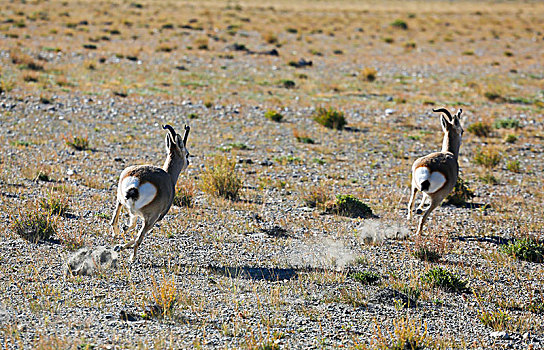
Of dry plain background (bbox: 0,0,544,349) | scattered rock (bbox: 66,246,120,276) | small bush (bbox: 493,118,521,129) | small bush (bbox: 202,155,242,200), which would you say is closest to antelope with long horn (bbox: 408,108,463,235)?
dry plain background (bbox: 0,0,544,349)

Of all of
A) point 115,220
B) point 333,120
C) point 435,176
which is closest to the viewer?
point 115,220

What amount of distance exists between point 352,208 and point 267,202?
1884 mm

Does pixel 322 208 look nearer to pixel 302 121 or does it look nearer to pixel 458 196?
pixel 458 196

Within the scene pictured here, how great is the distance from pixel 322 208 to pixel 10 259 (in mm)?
6094

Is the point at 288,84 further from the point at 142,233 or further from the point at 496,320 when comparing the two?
the point at 496,320

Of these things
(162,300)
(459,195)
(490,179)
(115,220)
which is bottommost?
(162,300)

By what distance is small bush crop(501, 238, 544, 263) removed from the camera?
9055 mm

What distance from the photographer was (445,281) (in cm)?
782

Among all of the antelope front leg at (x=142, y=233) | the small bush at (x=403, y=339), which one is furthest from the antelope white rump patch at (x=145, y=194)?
the small bush at (x=403, y=339)

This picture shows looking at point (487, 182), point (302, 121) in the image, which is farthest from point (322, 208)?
point (302, 121)

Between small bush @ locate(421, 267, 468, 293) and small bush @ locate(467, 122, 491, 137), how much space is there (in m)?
11.9

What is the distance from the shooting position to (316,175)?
1383 cm

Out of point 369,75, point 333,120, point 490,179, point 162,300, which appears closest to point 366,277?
point 162,300

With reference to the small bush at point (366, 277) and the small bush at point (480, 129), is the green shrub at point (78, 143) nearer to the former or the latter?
the small bush at point (366, 277)
